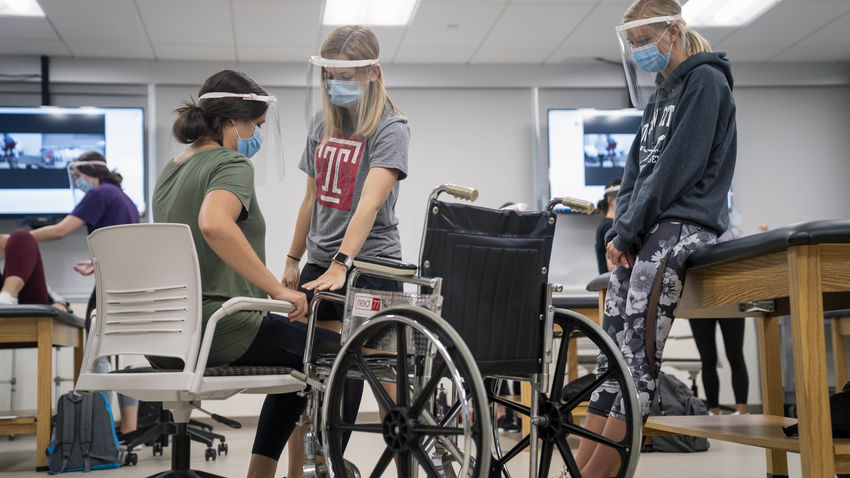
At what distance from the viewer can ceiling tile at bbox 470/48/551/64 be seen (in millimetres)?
5844

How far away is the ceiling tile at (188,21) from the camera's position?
4867 mm

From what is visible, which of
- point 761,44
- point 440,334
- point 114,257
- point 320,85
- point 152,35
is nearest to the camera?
point 440,334

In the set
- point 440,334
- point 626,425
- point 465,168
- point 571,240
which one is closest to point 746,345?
point 571,240

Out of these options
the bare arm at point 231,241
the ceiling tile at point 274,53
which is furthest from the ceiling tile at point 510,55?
the bare arm at point 231,241

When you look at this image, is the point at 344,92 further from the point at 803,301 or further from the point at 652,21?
the point at 803,301

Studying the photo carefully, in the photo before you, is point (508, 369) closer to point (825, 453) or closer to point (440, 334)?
point (440, 334)

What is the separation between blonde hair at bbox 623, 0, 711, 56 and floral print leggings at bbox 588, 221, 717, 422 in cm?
47

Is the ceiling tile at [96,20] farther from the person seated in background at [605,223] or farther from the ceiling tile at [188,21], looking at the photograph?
the person seated in background at [605,223]

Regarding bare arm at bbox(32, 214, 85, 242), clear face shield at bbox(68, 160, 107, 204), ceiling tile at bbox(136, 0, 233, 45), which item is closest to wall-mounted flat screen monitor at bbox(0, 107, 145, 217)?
Result: ceiling tile at bbox(136, 0, 233, 45)

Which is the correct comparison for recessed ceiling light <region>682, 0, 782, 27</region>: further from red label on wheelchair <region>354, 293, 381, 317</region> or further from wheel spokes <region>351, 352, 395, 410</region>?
wheel spokes <region>351, 352, 395, 410</region>

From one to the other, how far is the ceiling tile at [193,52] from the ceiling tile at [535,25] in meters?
1.83

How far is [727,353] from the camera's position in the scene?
4.14m

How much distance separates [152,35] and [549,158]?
115 inches

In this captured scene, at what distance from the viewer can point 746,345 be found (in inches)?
231
